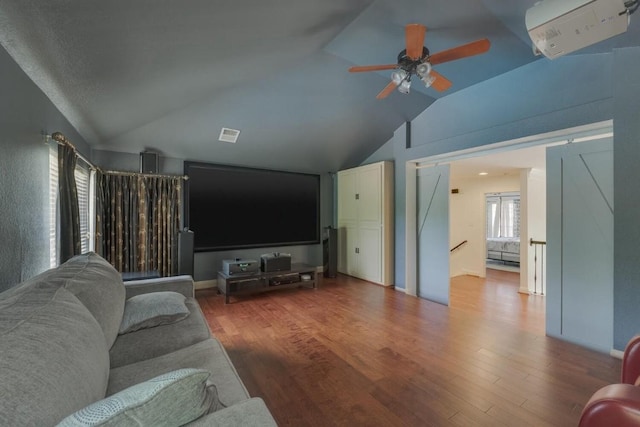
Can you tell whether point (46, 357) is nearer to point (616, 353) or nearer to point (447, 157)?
point (616, 353)

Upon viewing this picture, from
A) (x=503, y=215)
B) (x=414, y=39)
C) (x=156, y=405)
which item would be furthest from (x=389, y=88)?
(x=503, y=215)

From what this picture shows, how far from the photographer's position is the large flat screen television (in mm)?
4332

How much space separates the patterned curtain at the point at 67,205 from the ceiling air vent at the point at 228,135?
181 cm

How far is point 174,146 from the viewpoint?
3994 millimetres

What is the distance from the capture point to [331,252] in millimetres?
5254

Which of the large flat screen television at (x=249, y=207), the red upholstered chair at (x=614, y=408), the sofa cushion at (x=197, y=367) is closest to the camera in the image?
the red upholstered chair at (x=614, y=408)

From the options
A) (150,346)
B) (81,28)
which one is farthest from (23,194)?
(150,346)

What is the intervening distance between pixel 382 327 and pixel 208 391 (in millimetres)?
2460

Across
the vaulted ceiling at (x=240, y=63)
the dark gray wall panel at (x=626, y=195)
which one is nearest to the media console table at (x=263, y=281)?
the vaulted ceiling at (x=240, y=63)

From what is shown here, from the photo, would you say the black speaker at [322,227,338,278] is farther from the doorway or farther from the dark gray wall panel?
the dark gray wall panel

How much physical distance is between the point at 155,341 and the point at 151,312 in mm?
276

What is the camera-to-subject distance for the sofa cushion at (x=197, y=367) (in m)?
1.18

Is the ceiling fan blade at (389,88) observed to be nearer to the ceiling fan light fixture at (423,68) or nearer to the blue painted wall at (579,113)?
the ceiling fan light fixture at (423,68)

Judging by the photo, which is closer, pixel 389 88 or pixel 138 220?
pixel 389 88
